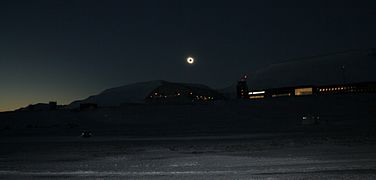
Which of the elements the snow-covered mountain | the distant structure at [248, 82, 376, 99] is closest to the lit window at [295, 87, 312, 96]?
the distant structure at [248, 82, 376, 99]

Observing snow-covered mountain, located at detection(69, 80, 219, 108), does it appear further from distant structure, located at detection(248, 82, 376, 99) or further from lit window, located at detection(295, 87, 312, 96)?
lit window, located at detection(295, 87, 312, 96)

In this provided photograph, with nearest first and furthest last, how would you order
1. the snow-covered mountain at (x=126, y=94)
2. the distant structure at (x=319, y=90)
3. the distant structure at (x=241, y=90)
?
the distant structure at (x=319, y=90)
the distant structure at (x=241, y=90)
the snow-covered mountain at (x=126, y=94)

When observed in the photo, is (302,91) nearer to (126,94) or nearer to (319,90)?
(319,90)

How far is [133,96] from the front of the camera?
4936 inches

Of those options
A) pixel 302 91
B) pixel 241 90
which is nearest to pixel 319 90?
pixel 302 91

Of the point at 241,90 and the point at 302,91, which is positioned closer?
the point at 302,91

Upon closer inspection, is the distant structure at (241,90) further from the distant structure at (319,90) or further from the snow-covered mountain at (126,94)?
the snow-covered mountain at (126,94)

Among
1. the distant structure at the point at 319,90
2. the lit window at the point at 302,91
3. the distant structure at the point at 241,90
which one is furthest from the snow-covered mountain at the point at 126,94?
the lit window at the point at 302,91

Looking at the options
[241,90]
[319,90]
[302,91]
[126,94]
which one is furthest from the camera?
[126,94]

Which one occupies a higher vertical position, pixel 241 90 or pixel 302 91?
pixel 241 90

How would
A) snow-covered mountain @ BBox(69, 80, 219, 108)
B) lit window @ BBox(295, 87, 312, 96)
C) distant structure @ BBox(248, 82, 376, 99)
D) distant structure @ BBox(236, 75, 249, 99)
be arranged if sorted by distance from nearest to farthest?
distant structure @ BBox(248, 82, 376, 99), lit window @ BBox(295, 87, 312, 96), distant structure @ BBox(236, 75, 249, 99), snow-covered mountain @ BBox(69, 80, 219, 108)

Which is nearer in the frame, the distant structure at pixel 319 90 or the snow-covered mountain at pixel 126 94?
the distant structure at pixel 319 90

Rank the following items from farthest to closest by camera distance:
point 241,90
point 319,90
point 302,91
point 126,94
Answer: point 126,94, point 241,90, point 302,91, point 319,90

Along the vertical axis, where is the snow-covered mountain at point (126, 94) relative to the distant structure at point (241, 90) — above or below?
above
